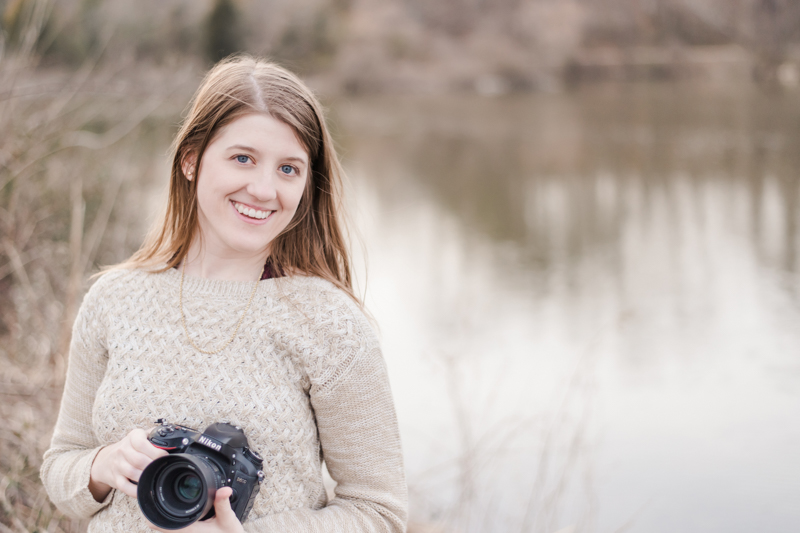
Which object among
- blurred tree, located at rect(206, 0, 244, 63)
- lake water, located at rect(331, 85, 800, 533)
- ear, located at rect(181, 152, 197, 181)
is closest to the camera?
ear, located at rect(181, 152, 197, 181)

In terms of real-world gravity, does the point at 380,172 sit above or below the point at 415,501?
above

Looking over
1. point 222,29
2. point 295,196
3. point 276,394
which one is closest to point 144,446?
point 276,394

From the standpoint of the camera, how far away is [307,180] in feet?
3.79

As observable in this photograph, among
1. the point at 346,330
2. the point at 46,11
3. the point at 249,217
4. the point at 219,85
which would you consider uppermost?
the point at 46,11

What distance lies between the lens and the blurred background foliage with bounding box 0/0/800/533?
2.95m

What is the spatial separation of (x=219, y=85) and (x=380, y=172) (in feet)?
22.7

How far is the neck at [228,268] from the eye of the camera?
1.12m

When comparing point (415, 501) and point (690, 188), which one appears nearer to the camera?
point (415, 501)

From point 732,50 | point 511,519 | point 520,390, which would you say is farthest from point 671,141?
point 511,519

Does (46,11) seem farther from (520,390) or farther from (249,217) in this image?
(520,390)

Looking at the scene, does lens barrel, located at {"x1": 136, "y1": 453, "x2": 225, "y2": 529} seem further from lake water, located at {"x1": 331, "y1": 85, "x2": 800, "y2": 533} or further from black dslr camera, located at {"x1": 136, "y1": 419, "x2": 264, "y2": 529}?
lake water, located at {"x1": 331, "y1": 85, "x2": 800, "y2": 533}

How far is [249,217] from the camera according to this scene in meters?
1.06

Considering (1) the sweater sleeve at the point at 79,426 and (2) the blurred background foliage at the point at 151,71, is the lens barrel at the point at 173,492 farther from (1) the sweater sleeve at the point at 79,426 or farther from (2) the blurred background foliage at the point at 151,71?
(2) the blurred background foliage at the point at 151,71

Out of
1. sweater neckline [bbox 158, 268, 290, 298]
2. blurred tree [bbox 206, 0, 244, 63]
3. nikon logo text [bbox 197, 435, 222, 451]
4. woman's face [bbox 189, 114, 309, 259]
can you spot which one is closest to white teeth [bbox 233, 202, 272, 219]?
woman's face [bbox 189, 114, 309, 259]
